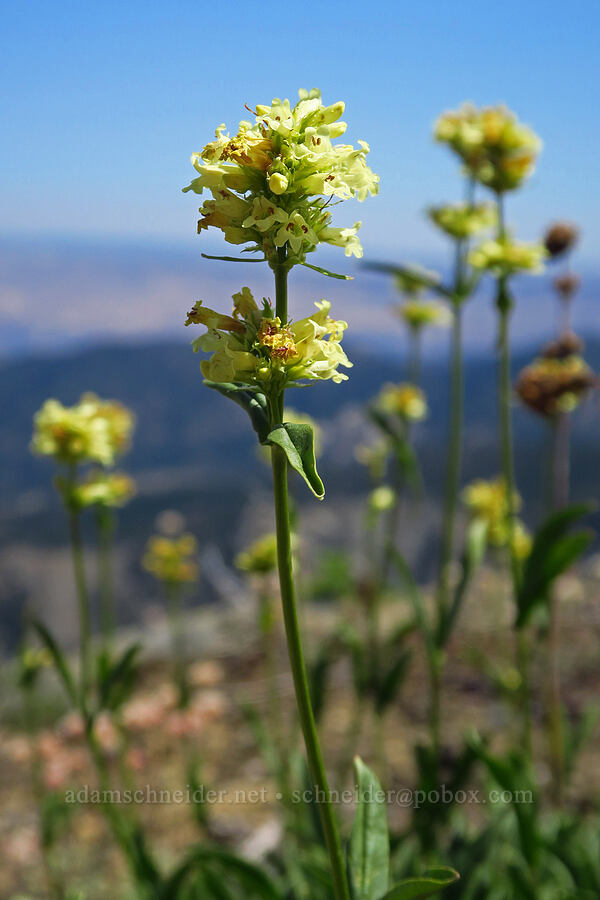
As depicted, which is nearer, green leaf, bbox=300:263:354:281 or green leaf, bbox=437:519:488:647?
green leaf, bbox=300:263:354:281

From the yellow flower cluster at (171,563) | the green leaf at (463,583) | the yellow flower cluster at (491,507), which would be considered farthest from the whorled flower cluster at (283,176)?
the yellow flower cluster at (171,563)

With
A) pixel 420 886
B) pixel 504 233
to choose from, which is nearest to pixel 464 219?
pixel 504 233

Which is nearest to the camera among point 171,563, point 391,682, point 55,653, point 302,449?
point 302,449

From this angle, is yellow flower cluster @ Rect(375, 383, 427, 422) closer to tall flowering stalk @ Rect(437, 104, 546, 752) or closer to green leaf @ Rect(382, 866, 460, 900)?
tall flowering stalk @ Rect(437, 104, 546, 752)

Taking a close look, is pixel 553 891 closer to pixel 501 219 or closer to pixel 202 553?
pixel 501 219

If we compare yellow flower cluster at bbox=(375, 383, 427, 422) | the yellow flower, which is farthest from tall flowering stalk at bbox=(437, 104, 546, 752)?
Answer: yellow flower cluster at bbox=(375, 383, 427, 422)

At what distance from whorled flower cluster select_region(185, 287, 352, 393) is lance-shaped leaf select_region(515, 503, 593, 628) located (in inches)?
33.6

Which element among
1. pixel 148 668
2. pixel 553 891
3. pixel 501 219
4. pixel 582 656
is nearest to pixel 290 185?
pixel 501 219

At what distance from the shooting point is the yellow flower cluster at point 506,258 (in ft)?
6.29

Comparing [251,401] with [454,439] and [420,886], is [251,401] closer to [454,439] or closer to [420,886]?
[420,886]

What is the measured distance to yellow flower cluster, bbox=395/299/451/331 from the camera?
2924 millimetres

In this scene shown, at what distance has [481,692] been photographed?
3.75 meters

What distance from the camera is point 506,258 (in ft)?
6.35

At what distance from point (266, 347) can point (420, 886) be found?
710 mm
